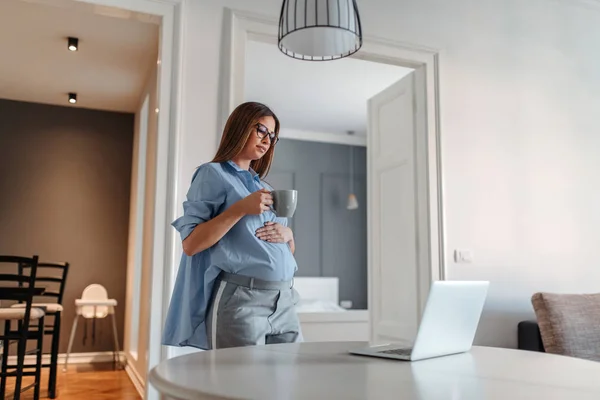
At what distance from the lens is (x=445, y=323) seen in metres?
1.06

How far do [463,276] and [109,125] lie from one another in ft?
12.8

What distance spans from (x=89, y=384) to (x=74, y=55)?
246 cm

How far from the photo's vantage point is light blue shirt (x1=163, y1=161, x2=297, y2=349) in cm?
138

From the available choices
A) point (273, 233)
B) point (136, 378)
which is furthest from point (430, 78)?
point (136, 378)

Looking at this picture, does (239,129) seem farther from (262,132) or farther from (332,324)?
(332,324)

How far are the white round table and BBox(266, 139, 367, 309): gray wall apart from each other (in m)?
5.74

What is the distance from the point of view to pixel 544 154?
3520 mm

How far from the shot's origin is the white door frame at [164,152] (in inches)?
97.6

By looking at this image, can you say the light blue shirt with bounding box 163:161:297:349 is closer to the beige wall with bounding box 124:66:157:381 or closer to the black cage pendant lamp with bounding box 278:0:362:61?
the black cage pendant lamp with bounding box 278:0:362:61

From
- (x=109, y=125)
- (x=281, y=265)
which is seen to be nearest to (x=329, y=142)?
(x=109, y=125)

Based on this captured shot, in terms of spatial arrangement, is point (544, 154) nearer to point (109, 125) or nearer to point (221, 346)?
point (221, 346)

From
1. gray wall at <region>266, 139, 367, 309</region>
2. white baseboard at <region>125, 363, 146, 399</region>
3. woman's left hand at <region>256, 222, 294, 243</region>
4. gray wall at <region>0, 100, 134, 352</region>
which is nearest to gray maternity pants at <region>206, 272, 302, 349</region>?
woman's left hand at <region>256, 222, 294, 243</region>

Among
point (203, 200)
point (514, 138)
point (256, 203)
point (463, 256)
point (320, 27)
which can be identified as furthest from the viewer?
point (514, 138)

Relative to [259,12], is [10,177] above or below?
below
